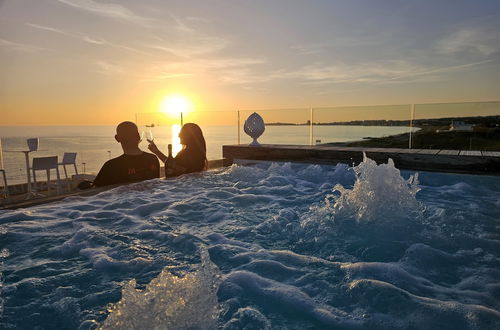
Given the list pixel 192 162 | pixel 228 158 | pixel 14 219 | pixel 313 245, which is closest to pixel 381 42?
pixel 228 158

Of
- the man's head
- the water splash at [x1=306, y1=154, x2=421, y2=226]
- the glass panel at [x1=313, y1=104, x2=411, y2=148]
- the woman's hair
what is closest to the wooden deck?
the glass panel at [x1=313, y1=104, x2=411, y2=148]

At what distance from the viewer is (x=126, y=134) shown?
385cm

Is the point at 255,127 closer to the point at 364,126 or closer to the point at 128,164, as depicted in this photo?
the point at 364,126

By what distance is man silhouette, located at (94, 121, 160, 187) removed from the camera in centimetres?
387

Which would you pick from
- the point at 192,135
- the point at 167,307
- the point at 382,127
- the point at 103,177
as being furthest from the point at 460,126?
the point at 167,307

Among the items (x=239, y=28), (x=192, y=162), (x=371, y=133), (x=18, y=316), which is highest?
(x=239, y=28)

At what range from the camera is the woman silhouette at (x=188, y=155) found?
496cm

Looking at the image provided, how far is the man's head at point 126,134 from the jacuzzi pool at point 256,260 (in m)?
0.81

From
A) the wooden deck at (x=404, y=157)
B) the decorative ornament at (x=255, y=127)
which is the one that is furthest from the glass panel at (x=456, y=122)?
the decorative ornament at (x=255, y=127)

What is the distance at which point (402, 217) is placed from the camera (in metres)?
3.29

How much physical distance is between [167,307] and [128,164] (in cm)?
316

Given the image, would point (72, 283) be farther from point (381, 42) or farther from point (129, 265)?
point (381, 42)

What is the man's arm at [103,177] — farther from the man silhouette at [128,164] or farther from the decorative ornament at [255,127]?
the decorative ornament at [255,127]

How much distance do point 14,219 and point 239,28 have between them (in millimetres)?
6401
